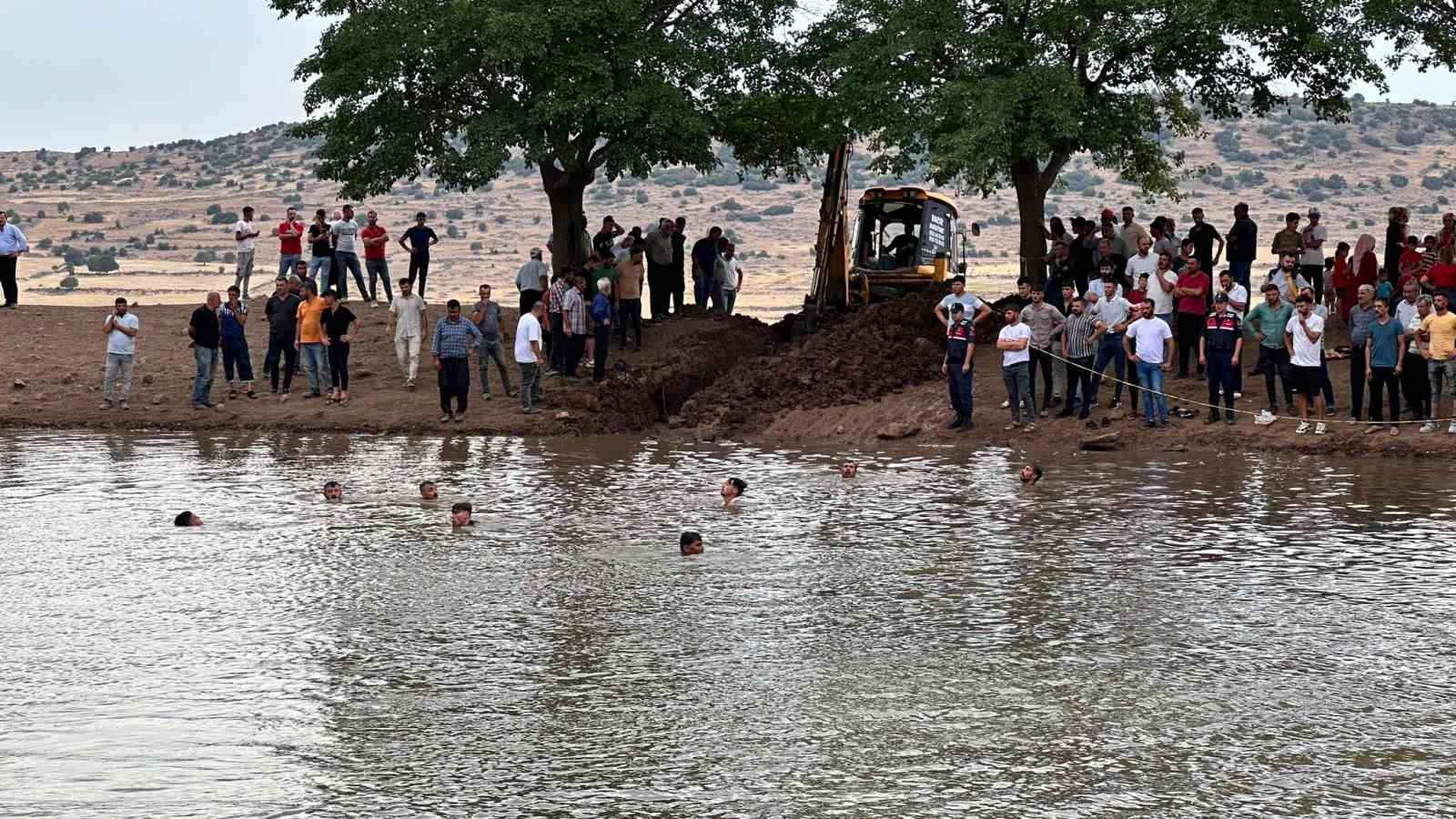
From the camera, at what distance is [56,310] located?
37750 mm

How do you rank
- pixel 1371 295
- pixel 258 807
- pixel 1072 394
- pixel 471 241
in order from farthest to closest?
1. pixel 471 241
2. pixel 1072 394
3. pixel 1371 295
4. pixel 258 807

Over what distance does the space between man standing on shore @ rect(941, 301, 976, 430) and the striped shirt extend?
1.27 metres

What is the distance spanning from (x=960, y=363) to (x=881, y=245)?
37.5ft

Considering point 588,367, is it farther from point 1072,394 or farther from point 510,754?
point 510,754

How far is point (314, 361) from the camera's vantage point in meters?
28.8

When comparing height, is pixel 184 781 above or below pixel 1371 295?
below

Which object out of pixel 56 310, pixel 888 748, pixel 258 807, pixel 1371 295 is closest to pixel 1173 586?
pixel 888 748

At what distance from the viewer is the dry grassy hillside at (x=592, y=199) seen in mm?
81875

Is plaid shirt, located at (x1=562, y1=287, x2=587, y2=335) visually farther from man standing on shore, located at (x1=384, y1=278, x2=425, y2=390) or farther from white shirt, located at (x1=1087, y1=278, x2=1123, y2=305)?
white shirt, located at (x1=1087, y1=278, x2=1123, y2=305)

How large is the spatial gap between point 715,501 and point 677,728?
29.7 feet

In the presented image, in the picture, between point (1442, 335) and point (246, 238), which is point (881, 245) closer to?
point (246, 238)

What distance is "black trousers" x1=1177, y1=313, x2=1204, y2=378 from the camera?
26.5 metres

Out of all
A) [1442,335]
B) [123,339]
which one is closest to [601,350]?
[123,339]

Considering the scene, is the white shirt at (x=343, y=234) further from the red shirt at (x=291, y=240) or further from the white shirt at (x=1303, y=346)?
the white shirt at (x=1303, y=346)
